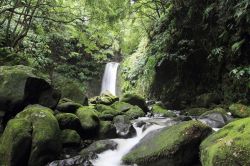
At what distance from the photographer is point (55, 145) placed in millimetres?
6223

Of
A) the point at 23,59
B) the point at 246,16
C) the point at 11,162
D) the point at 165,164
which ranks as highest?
the point at 246,16

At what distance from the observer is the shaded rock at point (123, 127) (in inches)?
316

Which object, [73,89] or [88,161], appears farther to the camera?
[73,89]

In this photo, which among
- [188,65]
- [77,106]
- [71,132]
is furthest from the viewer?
[188,65]

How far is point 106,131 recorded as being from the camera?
7.93 meters

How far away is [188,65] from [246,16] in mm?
3802

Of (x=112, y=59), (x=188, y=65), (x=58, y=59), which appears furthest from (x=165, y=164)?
(x=112, y=59)

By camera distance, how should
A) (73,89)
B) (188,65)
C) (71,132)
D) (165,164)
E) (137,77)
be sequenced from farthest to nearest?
(137,77)
(188,65)
(73,89)
(71,132)
(165,164)

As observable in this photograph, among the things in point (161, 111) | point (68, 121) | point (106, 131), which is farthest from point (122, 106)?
point (68, 121)

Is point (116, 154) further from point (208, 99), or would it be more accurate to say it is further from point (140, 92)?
point (140, 92)

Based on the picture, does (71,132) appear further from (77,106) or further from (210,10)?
(210,10)

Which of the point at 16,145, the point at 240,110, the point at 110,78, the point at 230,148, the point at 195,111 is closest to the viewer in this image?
the point at 230,148

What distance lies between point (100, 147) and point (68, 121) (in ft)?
3.64

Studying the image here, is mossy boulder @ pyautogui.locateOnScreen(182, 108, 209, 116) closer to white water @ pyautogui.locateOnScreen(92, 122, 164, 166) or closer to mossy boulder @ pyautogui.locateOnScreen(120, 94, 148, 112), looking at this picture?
mossy boulder @ pyautogui.locateOnScreen(120, 94, 148, 112)
